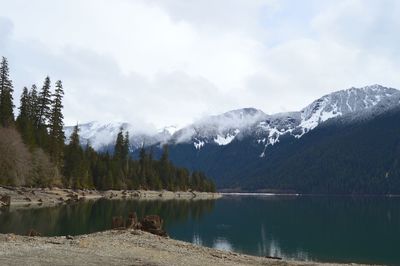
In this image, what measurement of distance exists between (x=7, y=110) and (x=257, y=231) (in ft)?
198

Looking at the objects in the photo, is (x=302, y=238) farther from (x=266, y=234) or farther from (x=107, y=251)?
(x=107, y=251)

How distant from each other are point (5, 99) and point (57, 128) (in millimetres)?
18934

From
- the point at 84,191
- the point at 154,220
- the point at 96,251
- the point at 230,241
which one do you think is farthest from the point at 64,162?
the point at 96,251

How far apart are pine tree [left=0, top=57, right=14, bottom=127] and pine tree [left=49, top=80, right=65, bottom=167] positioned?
13452 mm

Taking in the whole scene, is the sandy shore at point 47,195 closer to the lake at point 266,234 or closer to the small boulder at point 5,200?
the small boulder at point 5,200

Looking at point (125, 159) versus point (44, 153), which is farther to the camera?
point (125, 159)

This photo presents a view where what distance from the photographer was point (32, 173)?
343 feet

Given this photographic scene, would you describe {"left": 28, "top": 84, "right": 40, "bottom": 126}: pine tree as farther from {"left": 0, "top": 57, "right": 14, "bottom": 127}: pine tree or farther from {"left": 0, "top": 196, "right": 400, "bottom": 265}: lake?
{"left": 0, "top": 196, "right": 400, "bottom": 265}: lake

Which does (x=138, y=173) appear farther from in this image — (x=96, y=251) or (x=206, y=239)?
(x=96, y=251)

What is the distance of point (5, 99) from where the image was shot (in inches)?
4373

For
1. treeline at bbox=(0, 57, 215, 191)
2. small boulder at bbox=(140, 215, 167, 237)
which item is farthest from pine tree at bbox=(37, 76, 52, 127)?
small boulder at bbox=(140, 215, 167, 237)

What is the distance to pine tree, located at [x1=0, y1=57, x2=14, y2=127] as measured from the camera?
4270 inches

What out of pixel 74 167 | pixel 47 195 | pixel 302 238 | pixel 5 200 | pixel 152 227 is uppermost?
pixel 74 167

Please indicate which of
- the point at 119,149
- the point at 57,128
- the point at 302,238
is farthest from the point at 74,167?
the point at 302,238
